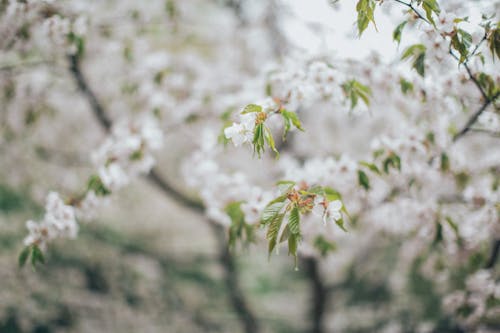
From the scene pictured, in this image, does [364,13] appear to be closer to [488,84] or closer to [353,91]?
[353,91]

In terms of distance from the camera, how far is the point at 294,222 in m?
1.14

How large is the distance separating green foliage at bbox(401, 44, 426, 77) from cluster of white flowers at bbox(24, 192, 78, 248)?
6.19ft

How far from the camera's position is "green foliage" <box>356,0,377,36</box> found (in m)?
1.26

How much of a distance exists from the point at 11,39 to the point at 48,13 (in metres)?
0.42

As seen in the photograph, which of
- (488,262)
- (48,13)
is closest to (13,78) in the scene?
(48,13)

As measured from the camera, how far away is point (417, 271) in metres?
4.34

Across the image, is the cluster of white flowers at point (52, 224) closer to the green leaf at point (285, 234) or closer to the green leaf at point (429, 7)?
the green leaf at point (285, 234)

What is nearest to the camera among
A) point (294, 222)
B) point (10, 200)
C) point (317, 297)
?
point (294, 222)

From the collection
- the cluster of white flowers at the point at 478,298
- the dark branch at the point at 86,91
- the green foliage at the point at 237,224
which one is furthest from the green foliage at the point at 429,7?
the dark branch at the point at 86,91

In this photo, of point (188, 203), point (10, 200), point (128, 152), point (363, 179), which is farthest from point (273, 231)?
point (10, 200)

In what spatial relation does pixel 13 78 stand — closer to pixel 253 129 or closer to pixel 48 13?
pixel 48 13

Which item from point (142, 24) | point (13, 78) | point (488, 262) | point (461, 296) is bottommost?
point (461, 296)

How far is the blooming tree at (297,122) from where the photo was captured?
145 cm

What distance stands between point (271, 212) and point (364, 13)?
87 centimetres
